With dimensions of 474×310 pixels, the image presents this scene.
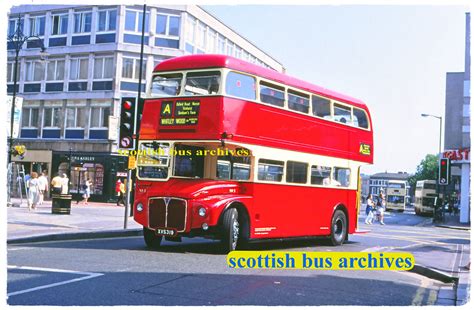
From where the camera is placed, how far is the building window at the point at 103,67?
38.3m

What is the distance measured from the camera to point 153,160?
12.2m

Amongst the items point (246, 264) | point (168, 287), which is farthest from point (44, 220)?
point (168, 287)

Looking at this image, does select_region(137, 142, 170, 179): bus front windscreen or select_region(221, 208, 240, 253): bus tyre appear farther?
select_region(137, 142, 170, 179): bus front windscreen

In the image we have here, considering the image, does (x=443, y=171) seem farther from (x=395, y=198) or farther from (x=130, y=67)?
(x=395, y=198)

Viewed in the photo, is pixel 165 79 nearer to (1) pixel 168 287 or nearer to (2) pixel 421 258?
(1) pixel 168 287

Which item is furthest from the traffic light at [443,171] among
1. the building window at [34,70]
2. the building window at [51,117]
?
the building window at [34,70]

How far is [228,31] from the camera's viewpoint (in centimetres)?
4144

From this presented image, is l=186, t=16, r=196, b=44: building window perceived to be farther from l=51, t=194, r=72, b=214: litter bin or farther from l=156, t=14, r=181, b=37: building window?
l=51, t=194, r=72, b=214: litter bin

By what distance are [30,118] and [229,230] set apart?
30.7 meters

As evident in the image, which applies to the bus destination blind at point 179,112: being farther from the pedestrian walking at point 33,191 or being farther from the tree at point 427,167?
the pedestrian walking at point 33,191

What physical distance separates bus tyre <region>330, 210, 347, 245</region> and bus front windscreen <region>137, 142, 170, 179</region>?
5.60m

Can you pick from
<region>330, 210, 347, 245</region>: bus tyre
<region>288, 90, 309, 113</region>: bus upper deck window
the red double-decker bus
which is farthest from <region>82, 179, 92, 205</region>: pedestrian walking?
<region>288, 90, 309, 113</region>: bus upper deck window

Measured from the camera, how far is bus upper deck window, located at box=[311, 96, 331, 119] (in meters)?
14.1

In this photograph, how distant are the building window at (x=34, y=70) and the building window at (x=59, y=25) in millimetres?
2475
